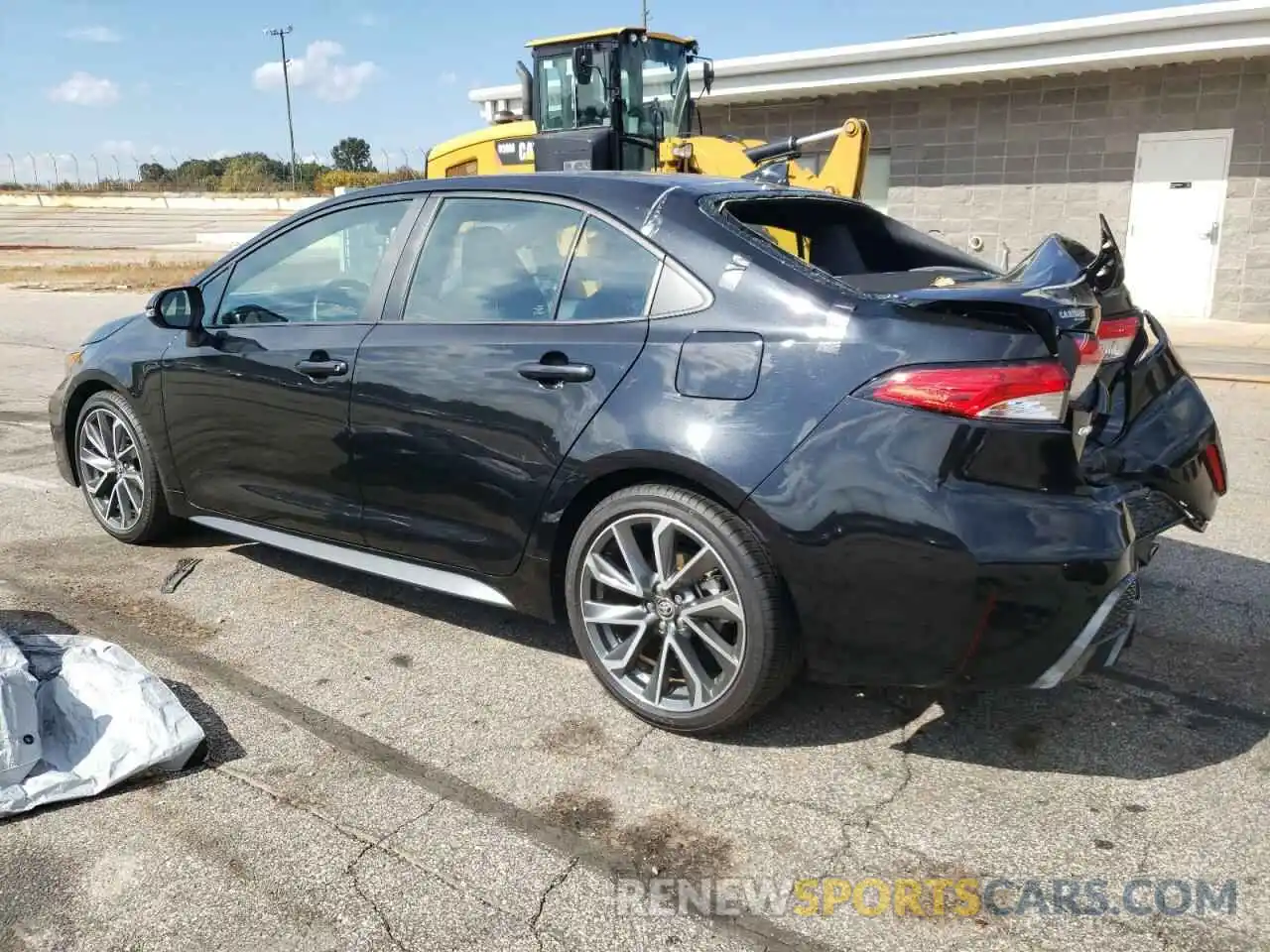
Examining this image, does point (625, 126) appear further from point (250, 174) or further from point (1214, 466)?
point (250, 174)

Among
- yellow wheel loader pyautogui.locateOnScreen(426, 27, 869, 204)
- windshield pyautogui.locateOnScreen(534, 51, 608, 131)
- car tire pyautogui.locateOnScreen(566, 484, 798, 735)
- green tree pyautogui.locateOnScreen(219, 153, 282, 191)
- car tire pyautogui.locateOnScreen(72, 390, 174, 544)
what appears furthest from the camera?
green tree pyautogui.locateOnScreen(219, 153, 282, 191)

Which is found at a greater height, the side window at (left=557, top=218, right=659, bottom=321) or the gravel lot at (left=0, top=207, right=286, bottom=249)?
the side window at (left=557, top=218, right=659, bottom=321)

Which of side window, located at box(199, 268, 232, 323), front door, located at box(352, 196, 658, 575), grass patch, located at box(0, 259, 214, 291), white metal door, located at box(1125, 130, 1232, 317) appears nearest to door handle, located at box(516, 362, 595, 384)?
front door, located at box(352, 196, 658, 575)

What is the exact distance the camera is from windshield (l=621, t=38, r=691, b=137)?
11.5 meters

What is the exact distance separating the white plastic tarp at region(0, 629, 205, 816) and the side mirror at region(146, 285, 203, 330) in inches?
62.5

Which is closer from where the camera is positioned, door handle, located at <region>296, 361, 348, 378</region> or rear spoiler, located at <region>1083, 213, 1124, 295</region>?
rear spoiler, located at <region>1083, 213, 1124, 295</region>

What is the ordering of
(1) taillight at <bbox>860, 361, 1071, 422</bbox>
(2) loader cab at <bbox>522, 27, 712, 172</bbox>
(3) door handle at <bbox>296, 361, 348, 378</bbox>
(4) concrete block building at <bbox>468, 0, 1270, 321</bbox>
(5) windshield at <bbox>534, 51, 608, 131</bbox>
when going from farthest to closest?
(4) concrete block building at <bbox>468, 0, 1270, 321</bbox>, (5) windshield at <bbox>534, 51, 608, 131</bbox>, (2) loader cab at <bbox>522, 27, 712, 172</bbox>, (3) door handle at <bbox>296, 361, 348, 378</bbox>, (1) taillight at <bbox>860, 361, 1071, 422</bbox>

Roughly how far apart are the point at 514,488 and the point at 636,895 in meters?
1.36

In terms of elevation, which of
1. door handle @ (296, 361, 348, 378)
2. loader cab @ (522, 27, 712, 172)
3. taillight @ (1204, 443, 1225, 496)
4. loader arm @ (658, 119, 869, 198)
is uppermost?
loader cab @ (522, 27, 712, 172)

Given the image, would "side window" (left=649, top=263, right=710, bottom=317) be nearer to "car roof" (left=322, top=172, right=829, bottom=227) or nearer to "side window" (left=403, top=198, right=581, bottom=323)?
"car roof" (left=322, top=172, right=829, bottom=227)

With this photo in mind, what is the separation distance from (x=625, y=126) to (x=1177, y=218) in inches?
312

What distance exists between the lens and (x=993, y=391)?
272 cm

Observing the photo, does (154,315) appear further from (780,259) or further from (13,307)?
(13,307)

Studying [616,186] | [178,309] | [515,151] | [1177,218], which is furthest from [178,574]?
[1177,218]
